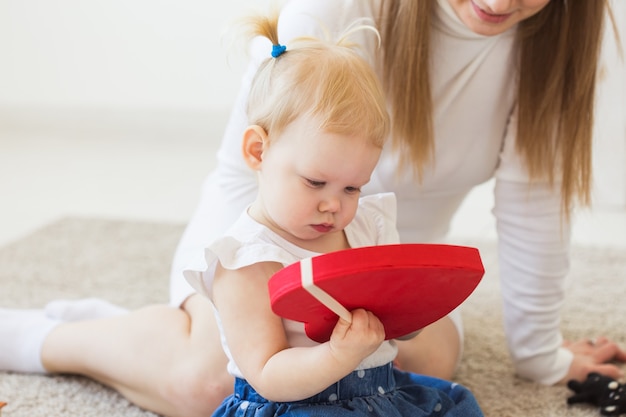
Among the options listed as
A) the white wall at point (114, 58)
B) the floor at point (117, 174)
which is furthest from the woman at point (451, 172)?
the white wall at point (114, 58)

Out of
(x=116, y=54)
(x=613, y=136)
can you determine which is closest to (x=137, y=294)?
(x=613, y=136)

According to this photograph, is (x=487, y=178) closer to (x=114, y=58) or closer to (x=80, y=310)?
(x=80, y=310)

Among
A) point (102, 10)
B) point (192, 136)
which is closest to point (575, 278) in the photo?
→ point (192, 136)

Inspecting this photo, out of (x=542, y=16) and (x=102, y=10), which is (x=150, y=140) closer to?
(x=102, y=10)

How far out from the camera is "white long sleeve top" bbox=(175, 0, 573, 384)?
1.18 m

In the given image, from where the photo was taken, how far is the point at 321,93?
32.9 inches

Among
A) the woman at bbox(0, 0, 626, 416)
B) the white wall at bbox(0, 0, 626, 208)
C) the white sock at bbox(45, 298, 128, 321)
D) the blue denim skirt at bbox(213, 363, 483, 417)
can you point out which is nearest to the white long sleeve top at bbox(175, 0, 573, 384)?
the woman at bbox(0, 0, 626, 416)

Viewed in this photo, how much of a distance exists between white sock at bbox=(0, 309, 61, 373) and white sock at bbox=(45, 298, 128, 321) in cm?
7

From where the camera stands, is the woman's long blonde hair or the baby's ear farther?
the woman's long blonde hair

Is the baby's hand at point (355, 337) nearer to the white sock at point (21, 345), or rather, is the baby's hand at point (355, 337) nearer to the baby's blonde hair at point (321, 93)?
the baby's blonde hair at point (321, 93)

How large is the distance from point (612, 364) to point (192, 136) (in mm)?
2062

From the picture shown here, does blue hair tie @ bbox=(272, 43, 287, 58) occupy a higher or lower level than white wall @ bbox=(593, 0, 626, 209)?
higher

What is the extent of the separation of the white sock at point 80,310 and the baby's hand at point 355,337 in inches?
24.9

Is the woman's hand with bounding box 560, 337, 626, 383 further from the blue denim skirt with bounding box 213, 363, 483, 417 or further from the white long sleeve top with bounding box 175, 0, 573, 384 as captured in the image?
the blue denim skirt with bounding box 213, 363, 483, 417
